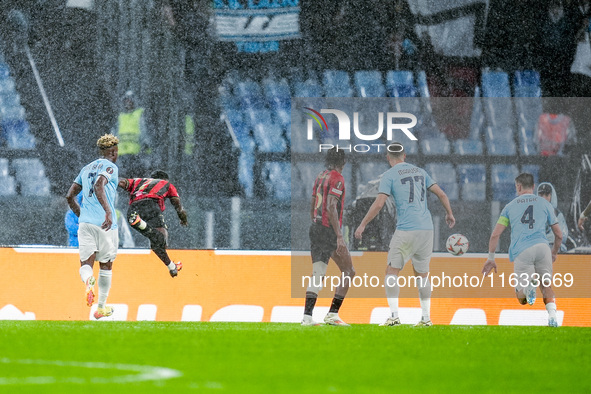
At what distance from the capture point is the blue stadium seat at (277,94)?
11.9m

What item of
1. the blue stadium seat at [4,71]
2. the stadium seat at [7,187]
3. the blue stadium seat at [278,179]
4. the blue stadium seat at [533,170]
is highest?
the blue stadium seat at [4,71]

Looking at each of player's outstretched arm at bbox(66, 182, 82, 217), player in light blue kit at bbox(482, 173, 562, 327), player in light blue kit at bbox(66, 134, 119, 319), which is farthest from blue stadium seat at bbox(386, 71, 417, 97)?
player's outstretched arm at bbox(66, 182, 82, 217)

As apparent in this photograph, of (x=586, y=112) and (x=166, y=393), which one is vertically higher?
(x=586, y=112)

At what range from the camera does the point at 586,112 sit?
1161cm

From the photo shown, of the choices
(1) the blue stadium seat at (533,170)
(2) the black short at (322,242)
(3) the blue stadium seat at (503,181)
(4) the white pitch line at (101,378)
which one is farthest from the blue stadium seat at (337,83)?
(4) the white pitch line at (101,378)

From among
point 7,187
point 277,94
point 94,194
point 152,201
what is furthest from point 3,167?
point 94,194

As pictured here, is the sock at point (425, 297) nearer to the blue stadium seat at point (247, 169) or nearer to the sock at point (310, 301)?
the sock at point (310, 301)

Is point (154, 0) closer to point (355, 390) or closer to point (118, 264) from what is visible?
point (118, 264)

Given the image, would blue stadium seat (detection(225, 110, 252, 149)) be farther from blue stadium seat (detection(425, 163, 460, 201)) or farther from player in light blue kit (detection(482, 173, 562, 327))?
player in light blue kit (detection(482, 173, 562, 327))

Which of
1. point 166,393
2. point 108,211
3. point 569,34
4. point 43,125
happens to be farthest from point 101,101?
point 166,393

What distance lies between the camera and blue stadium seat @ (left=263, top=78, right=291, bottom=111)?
39.1ft

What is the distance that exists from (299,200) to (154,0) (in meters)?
3.32

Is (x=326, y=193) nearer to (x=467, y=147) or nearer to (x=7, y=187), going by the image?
(x=467, y=147)

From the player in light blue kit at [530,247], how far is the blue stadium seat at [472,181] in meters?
2.30
